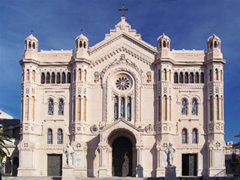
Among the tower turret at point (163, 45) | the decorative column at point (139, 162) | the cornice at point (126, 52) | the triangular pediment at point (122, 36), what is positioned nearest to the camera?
the decorative column at point (139, 162)

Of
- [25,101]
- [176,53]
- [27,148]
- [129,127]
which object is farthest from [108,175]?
[176,53]

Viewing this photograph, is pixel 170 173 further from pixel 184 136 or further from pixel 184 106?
pixel 184 106

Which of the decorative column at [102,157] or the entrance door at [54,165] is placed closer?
the decorative column at [102,157]

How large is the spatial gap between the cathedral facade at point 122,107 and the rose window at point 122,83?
0.13 m

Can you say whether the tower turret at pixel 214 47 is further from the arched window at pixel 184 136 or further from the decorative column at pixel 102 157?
the decorative column at pixel 102 157

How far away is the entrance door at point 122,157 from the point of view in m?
55.8

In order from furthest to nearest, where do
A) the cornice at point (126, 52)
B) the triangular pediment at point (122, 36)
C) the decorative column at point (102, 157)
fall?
the triangular pediment at point (122, 36) < the cornice at point (126, 52) < the decorative column at point (102, 157)

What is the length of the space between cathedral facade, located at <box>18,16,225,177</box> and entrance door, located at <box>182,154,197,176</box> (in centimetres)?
12

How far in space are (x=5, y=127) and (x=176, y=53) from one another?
81.3 feet

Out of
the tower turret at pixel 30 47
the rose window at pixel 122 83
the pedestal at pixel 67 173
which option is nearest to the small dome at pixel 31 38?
the tower turret at pixel 30 47

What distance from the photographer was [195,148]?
55.0 metres

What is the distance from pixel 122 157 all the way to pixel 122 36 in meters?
15.4

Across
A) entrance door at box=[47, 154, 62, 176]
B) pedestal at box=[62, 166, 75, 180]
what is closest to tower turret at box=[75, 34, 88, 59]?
entrance door at box=[47, 154, 62, 176]

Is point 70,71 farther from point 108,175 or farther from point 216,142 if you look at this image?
point 216,142
